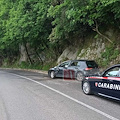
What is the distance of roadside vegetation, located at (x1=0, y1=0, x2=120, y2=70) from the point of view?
9984 millimetres

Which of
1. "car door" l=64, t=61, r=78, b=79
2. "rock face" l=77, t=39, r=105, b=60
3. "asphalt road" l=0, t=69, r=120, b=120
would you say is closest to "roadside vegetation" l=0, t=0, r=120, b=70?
"rock face" l=77, t=39, r=105, b=60

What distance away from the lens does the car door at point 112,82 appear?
5.16 metres

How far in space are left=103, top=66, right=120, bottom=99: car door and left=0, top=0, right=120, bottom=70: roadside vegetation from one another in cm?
373

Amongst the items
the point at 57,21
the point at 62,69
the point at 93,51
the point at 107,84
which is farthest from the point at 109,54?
the point at 107,84

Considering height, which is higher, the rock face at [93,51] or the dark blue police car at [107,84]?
the rock face at [93,51]

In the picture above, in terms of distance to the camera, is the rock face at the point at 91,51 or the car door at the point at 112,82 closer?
the car door at the point at 112,82

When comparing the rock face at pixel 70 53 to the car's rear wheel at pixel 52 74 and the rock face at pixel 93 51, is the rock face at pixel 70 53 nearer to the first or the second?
the rock face at pixel 93 51

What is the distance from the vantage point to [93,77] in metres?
6.39

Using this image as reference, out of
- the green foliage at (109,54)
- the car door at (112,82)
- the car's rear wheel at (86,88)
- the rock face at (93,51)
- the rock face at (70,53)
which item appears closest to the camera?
the car door at (112,82)

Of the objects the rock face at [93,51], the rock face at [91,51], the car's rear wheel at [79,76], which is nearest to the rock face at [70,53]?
the rock face at [91,51]

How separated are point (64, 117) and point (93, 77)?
2.64m

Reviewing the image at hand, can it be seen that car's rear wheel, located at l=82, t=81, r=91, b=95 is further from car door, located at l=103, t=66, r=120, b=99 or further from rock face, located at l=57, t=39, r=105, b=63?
rock face, located at l=57, t=39, r=105, b=63

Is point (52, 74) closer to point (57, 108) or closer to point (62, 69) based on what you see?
point (62, 69)

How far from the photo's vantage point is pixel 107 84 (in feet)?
18.3
